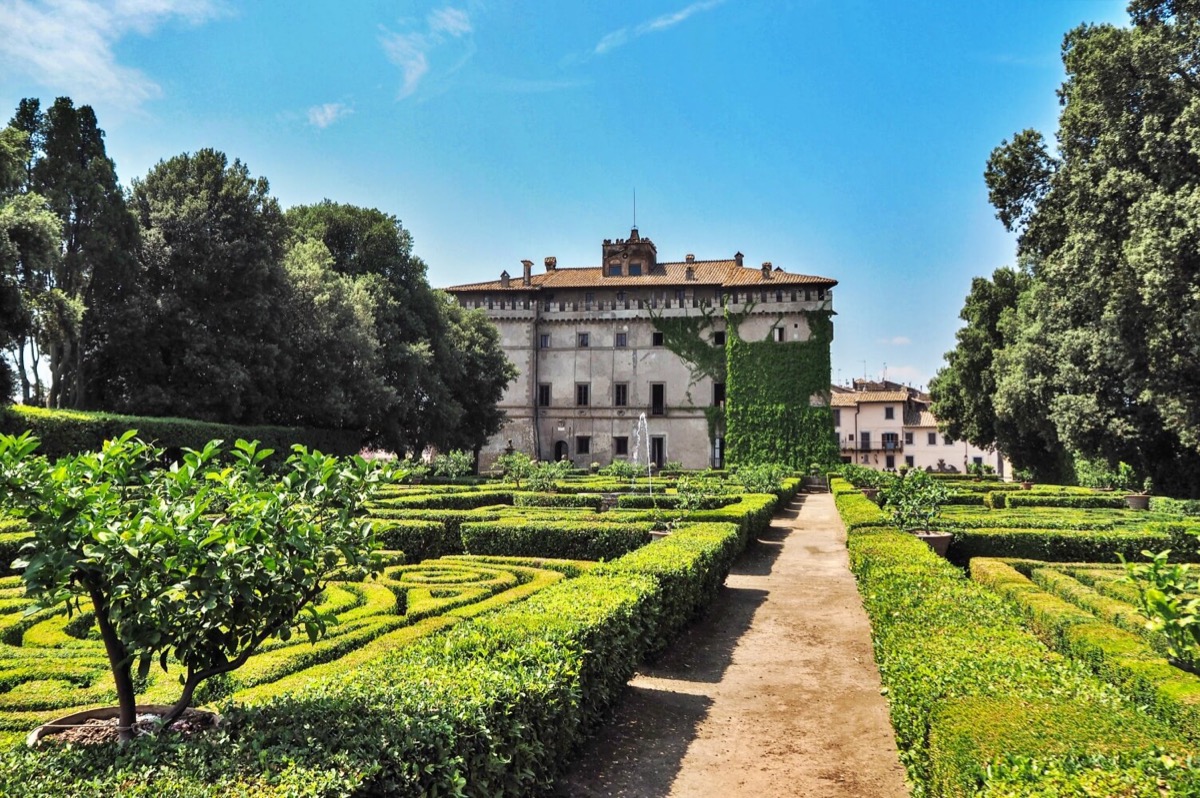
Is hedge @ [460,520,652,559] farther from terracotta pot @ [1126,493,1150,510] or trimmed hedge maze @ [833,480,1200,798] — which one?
terracotta pot @ [1126,493,1150,510]

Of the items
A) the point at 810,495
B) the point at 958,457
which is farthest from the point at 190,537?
the point at 958,457

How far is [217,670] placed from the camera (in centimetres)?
336

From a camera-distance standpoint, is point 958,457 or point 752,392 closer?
point 752,392

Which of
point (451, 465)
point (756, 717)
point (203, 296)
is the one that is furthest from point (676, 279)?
point (756, 717)

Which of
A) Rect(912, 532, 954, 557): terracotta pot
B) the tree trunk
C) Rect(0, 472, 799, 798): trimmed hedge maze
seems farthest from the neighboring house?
the tree trunk

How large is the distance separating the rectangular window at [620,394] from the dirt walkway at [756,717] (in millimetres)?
35537

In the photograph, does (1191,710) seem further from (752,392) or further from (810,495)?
(752,392)

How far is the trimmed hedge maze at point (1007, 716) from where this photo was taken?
2629 mm

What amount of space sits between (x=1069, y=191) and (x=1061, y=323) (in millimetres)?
4567

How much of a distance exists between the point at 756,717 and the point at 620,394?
4010cm

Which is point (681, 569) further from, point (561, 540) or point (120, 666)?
point (120, 666)

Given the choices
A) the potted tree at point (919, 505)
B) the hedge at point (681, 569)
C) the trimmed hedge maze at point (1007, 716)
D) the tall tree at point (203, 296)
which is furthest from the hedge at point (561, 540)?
the tall tree at point (203, 296)

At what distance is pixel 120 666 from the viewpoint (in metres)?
3.23

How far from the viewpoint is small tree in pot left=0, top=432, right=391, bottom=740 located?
3.00m
